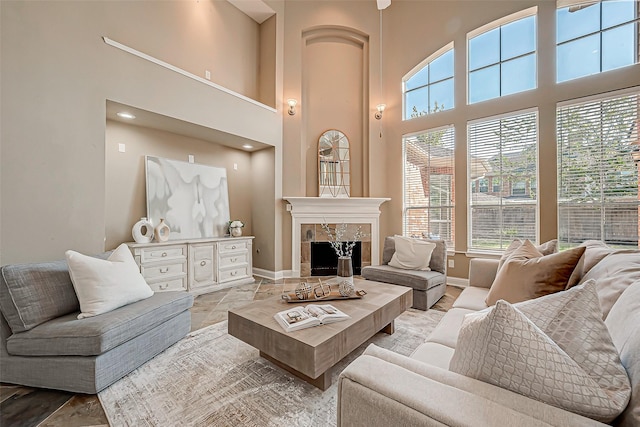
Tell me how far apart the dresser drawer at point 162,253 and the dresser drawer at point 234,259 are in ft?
1.94

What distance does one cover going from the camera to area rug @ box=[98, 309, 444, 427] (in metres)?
1.52

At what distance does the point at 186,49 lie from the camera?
13.0ft

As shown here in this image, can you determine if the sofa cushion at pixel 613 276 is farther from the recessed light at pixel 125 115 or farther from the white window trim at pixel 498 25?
the recessed light at pixel 125 115

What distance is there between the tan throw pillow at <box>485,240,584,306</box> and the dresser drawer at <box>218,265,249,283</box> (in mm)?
3435

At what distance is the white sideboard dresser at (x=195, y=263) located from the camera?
11.0 feet

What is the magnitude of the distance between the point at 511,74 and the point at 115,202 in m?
5.75

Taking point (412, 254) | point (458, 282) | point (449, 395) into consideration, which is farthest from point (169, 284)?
point (458, 282)

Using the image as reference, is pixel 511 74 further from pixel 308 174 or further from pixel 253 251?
pixel 253 251

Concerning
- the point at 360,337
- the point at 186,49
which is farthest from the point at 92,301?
the point at 186,49

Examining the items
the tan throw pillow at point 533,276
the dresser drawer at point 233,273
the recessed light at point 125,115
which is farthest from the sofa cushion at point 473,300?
the recessed light at point 125,115

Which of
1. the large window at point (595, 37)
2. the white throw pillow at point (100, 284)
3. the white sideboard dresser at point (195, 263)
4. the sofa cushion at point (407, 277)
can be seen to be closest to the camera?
the white throw pillow at point (100, 284)

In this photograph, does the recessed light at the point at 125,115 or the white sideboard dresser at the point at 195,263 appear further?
the white sideboard dresser at the point at 195,263

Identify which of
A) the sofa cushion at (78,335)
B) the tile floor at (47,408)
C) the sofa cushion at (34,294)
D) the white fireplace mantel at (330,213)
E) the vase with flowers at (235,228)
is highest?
the white fireplace mantel at (330,213)

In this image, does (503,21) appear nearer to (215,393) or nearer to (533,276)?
(533,276)
